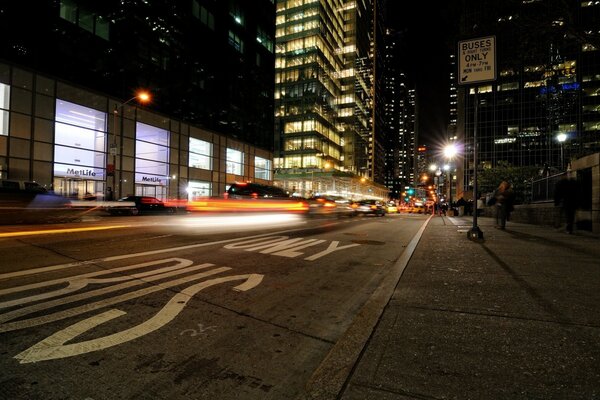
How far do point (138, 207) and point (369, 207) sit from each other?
19.1 meters

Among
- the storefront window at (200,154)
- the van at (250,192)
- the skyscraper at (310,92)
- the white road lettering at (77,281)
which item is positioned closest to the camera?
the white road lettering at (77,281)

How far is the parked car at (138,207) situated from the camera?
75.0 ft

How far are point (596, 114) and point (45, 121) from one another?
107362 millimetres

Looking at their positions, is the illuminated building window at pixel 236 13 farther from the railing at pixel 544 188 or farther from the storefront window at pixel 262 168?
the railing at pixel 544 188

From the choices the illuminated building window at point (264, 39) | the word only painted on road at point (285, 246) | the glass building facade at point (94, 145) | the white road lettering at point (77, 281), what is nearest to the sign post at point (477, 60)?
the word only painted on road at point (285, 246)

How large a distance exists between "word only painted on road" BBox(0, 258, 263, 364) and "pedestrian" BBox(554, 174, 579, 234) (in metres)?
10.4

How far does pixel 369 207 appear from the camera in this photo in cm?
2944

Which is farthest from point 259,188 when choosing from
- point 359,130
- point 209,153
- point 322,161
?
point 359,130

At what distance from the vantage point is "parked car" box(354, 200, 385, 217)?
2930 cm

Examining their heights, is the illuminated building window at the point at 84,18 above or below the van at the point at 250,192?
above

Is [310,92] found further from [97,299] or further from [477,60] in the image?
[97,299]

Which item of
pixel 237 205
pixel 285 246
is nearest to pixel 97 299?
pixel 285 246

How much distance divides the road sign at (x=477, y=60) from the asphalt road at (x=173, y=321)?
18.5 ft

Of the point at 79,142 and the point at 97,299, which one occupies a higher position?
the point at 79,142
